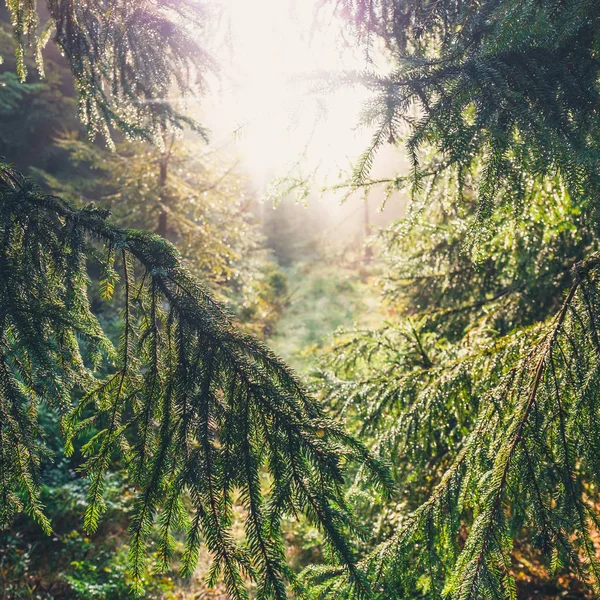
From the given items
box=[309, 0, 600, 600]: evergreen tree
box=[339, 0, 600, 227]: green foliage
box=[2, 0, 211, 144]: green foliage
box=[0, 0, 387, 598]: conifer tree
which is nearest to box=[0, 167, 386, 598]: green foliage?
box=[0, 0, 387, 598]: conifer tree

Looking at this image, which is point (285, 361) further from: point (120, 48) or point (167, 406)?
point (120, 48)

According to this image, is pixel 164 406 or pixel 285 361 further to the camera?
pixel 285 361

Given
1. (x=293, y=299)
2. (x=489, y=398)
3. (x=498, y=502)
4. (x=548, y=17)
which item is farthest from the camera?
(x=293, y=299)

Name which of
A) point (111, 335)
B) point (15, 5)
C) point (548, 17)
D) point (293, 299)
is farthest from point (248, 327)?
point (293, 299)

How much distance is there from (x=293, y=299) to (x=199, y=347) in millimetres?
13389

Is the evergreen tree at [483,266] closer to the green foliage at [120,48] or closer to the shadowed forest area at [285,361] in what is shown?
the shadowed forest area at [285,361]

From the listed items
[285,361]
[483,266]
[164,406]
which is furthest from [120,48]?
[483,266]

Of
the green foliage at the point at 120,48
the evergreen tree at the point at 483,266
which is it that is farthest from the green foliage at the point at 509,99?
the green foliage at the point at 120,48

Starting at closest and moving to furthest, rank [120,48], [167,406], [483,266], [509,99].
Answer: [167,406]
[509,99]
[483,266]
[120,48]

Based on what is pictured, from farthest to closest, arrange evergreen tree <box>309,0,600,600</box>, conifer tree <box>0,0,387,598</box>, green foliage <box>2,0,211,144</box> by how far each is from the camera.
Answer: green foliage <box>2,0,211,144</box> → evergreen tree <box>309,0,600,600</box> → conifer tree <box>0,0,387,598</box>

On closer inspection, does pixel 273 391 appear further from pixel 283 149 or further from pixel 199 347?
pixel 283 149

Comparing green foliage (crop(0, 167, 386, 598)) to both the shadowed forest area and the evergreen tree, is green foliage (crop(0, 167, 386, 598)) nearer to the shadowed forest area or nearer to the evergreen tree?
the shadowed forest area

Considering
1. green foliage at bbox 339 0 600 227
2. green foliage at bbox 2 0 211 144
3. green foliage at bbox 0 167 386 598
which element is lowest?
green foliage at bbox 0 167 386 598

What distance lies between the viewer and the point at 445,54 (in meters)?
2.03
